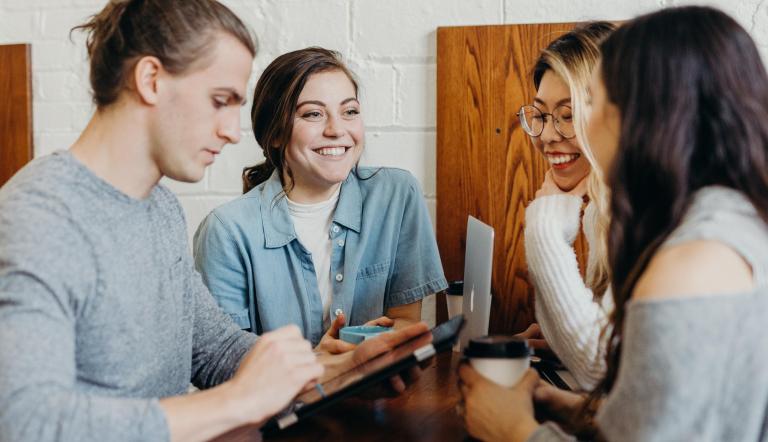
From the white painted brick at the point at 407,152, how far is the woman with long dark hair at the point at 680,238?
3.51 feet

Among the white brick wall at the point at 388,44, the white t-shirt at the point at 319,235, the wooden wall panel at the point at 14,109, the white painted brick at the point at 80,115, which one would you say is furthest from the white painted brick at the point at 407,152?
the wooden wall panel at the point at 14,109

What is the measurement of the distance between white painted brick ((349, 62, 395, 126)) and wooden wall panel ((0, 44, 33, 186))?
91cm

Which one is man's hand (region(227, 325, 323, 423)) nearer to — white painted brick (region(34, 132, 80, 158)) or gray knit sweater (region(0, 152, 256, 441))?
gray knit sweater (region(0, 152, 256, 441))

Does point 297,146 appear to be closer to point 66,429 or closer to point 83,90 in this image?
point 83,90

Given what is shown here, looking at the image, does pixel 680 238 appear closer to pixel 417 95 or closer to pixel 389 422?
pixel 389 422

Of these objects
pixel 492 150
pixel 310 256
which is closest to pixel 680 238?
pixel 310 256

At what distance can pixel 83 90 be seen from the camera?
2152mm

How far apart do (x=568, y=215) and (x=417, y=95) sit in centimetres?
66

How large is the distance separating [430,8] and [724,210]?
4.32ft

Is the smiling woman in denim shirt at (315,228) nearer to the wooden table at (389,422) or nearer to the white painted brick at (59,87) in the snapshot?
the wooden table at (389,422)

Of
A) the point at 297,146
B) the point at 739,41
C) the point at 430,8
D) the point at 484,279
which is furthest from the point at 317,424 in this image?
the point at 430,8

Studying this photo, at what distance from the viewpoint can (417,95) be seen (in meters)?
1.97

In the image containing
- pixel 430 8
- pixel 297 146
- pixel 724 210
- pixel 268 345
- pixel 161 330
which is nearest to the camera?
pixel 724 210

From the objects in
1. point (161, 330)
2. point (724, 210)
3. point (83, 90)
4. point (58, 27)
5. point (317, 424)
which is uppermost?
point (58, 27)
